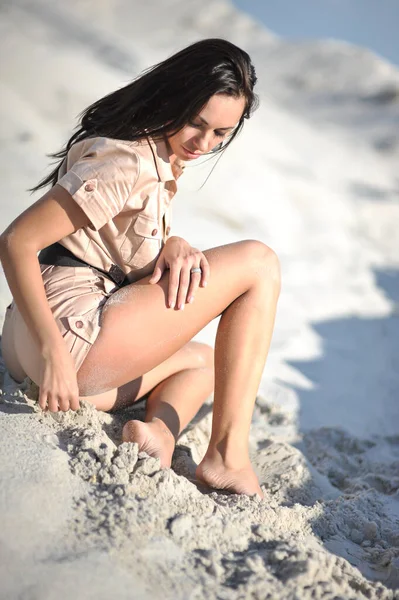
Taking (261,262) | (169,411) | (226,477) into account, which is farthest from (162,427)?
(261,262)

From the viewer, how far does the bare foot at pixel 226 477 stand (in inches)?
75.5

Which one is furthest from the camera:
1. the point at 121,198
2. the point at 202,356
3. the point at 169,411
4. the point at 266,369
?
the point at 266,369

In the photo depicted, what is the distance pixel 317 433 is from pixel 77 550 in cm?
189

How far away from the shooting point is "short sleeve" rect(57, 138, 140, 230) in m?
1.79

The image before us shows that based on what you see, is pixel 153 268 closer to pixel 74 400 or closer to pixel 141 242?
pixel 141 242

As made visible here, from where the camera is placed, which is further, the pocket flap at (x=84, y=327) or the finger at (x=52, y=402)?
the pocket flap at (x=84, y=327)

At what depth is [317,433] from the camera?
3109 mm

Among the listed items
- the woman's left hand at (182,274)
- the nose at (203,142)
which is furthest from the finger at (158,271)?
the nose at (203,142)

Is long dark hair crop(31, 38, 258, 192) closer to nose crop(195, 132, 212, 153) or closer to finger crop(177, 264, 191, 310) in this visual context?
nose crop(195, 132, 212, 153)

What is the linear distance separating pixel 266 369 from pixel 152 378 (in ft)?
4.90

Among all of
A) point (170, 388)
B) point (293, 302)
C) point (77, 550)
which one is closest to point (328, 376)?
point (293, 302)

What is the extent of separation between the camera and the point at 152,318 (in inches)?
74.7

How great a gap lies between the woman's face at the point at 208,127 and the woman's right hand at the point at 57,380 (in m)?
0.69

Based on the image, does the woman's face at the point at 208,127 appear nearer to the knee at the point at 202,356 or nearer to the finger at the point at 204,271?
the finger at the point at 204,271
